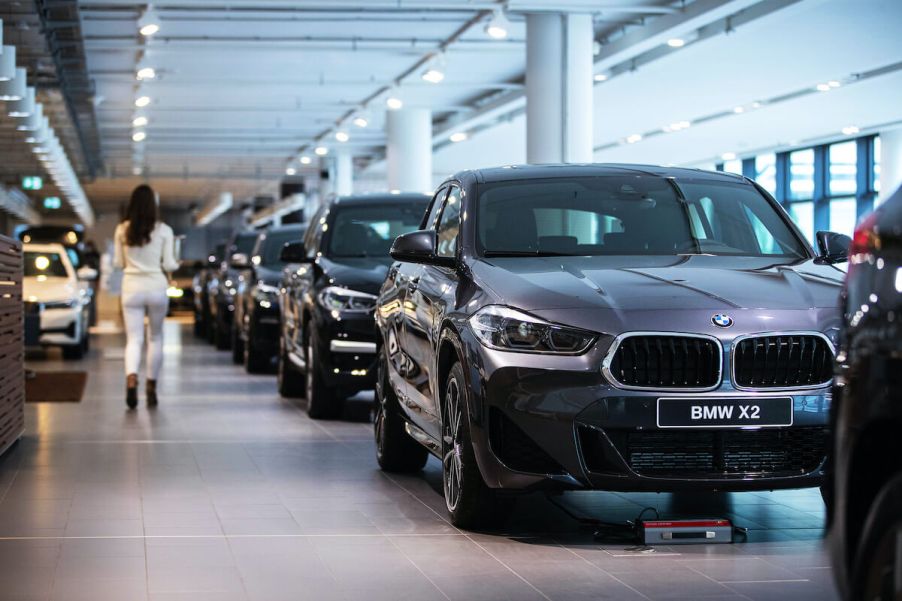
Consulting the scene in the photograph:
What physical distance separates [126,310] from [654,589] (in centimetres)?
830

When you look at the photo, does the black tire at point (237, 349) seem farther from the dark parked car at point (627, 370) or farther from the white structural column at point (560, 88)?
the dark parked car at point (627, 370)

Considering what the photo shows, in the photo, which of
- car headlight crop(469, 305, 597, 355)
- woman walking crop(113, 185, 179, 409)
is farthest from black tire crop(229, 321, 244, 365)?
car headlight crop(469, 305, 597, 355)

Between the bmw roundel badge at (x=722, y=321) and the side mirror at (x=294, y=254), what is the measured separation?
699 centimetres

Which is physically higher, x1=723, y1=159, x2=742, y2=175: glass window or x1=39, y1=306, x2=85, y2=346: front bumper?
x1=723, y1=159, x2=742, y2=175: glass window

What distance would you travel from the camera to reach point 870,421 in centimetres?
326

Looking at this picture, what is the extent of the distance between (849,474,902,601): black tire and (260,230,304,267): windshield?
53.9ft

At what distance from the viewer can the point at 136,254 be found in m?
13.1

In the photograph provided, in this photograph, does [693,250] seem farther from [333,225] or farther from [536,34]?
[536,34]

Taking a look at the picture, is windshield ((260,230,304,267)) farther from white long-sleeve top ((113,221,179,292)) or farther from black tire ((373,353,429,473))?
black tire ((373,353,429,473))

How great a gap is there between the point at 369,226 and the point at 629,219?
18.2 feet

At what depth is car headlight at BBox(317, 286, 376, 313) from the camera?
466 inches

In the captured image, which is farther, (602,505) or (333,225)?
(333,225)

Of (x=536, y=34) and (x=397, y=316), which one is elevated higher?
(x=536, y=34)

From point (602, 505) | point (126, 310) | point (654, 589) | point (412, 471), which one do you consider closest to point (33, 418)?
point (126, 310)
